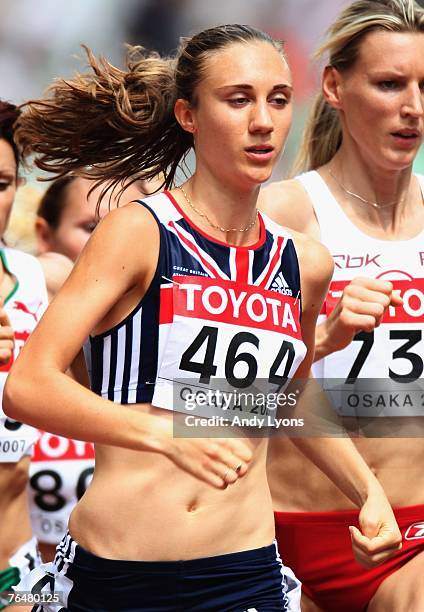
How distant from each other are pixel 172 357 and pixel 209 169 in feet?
1.76

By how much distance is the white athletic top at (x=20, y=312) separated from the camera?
439cm

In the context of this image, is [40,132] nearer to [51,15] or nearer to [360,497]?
[360,497]

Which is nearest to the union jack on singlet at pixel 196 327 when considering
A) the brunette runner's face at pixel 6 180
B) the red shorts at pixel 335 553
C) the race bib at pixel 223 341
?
the race bib at pixel 223 341

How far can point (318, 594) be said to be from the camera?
12.8 ft

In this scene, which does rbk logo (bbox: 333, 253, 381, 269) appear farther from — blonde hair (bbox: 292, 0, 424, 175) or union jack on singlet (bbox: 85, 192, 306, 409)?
union jack on singlet (bbox: 85, 192, 306, 409)

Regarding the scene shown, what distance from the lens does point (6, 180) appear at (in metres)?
4.41

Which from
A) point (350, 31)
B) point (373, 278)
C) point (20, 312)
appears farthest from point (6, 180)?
point (373, 278)

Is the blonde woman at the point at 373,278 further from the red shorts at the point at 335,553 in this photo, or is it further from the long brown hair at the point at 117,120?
the long brown hair at the point at 117,120

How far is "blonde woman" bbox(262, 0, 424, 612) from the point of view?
12.3 feet

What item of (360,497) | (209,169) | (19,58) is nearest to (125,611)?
(360,497)

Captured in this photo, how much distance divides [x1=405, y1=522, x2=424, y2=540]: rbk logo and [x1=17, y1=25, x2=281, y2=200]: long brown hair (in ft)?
4.32

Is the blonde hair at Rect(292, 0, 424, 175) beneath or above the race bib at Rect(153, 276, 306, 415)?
above

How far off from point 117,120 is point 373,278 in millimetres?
933

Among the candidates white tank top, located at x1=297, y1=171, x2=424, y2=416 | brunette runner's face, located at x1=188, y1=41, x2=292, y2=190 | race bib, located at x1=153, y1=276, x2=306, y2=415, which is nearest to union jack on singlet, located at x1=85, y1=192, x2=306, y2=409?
race bib, located at x1=153, y1=276, x2=306, y2=415
